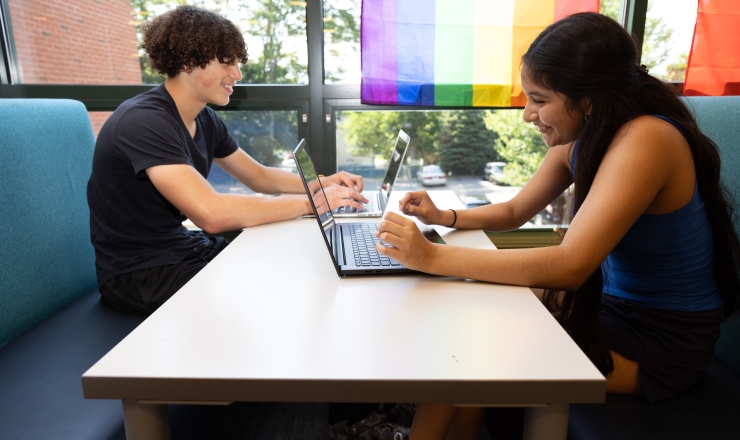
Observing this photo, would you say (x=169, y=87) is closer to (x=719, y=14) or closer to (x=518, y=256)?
(x=518, y=256)

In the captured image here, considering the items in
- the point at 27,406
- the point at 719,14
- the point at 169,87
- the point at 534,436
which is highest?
the point at 719,14

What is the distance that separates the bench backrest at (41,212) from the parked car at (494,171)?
1623mm

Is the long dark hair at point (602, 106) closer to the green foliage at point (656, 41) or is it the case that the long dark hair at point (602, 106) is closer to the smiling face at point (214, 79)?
the smiling face at point (214, 79)

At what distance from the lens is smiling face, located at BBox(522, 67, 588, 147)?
1177mm

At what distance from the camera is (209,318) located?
0.89 metres

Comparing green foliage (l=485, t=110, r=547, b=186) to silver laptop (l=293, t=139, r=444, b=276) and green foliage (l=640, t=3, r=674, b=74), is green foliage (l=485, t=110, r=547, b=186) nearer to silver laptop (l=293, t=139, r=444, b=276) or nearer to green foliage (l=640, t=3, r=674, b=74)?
green foliage (l=640, t=3, r=674, b=74)

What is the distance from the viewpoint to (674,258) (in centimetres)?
114

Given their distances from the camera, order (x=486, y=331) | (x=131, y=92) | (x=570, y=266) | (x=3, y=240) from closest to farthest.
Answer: (x=486, y=331), (x=570, y=266), (x=3, y=240), (x=131, y=92)

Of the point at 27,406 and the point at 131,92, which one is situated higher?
the point at 131,92

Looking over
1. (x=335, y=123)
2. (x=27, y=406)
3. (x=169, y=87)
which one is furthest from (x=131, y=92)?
(x=27, y=406)

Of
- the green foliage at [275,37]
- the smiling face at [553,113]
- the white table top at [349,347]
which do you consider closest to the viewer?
the white table top at [349,347]

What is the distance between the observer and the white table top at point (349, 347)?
2.27ft

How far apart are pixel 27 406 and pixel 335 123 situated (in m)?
1.61

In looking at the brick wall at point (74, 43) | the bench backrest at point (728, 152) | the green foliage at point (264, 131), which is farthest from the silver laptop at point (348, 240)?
the brick wall at point (74, 43)
